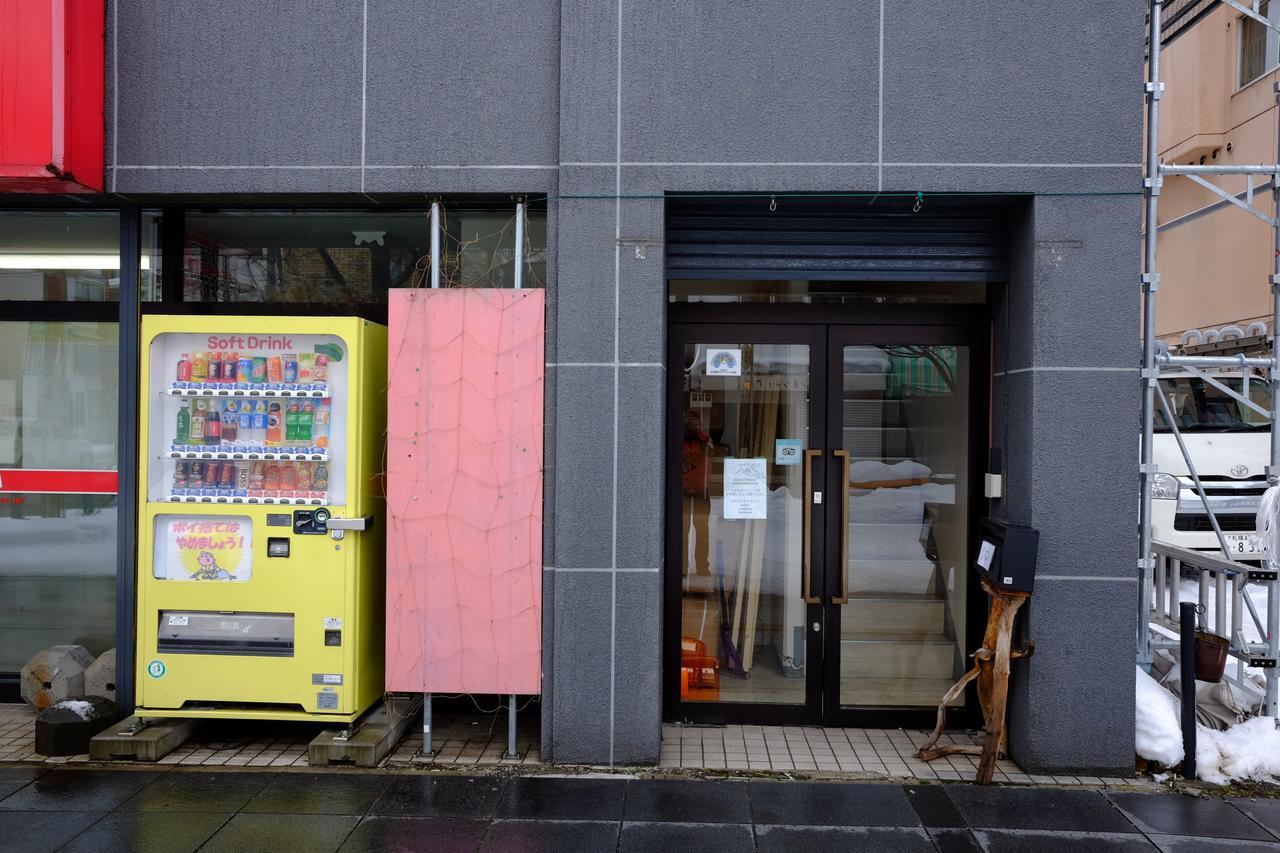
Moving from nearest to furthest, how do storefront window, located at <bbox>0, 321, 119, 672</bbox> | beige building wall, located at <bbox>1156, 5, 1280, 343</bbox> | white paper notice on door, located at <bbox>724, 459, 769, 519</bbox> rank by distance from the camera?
1. white paper notice on door, located at <bbox>724, 459, 769, 519</bbox>
2. storefront window, located at <bbox>0, 321, 119, 672</bbox>
3. beige building wall, located at <bbox>1156, 5, 1280, 343</bbox>

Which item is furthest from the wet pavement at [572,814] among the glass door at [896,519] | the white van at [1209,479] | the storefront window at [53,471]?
the white van at [1209,479]

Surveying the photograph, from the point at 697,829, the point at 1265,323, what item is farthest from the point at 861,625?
the point at 1265,323

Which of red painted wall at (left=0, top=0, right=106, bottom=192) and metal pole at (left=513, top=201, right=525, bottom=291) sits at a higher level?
red painted wall at (left=0, top=0, right=106, bottom=192)

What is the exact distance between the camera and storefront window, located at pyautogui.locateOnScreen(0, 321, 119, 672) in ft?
21.3

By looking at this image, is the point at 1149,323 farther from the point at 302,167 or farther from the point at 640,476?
the point at 302,167

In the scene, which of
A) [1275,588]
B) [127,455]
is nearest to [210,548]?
[127,455]

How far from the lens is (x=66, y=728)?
17.9ft

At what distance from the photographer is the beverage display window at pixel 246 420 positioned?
549 cm

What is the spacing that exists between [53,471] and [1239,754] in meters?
7.96

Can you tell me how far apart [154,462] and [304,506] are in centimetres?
102

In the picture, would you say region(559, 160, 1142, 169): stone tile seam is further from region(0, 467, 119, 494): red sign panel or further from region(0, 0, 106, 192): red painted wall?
region(0, 467, 119, 494): red sign panel

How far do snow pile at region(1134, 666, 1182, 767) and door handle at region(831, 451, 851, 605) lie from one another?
1833 millimetres

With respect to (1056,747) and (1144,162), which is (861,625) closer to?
(1056,747)

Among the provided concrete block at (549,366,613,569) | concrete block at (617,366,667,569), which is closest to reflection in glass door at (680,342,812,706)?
concrete block at (617,366,667,569)
